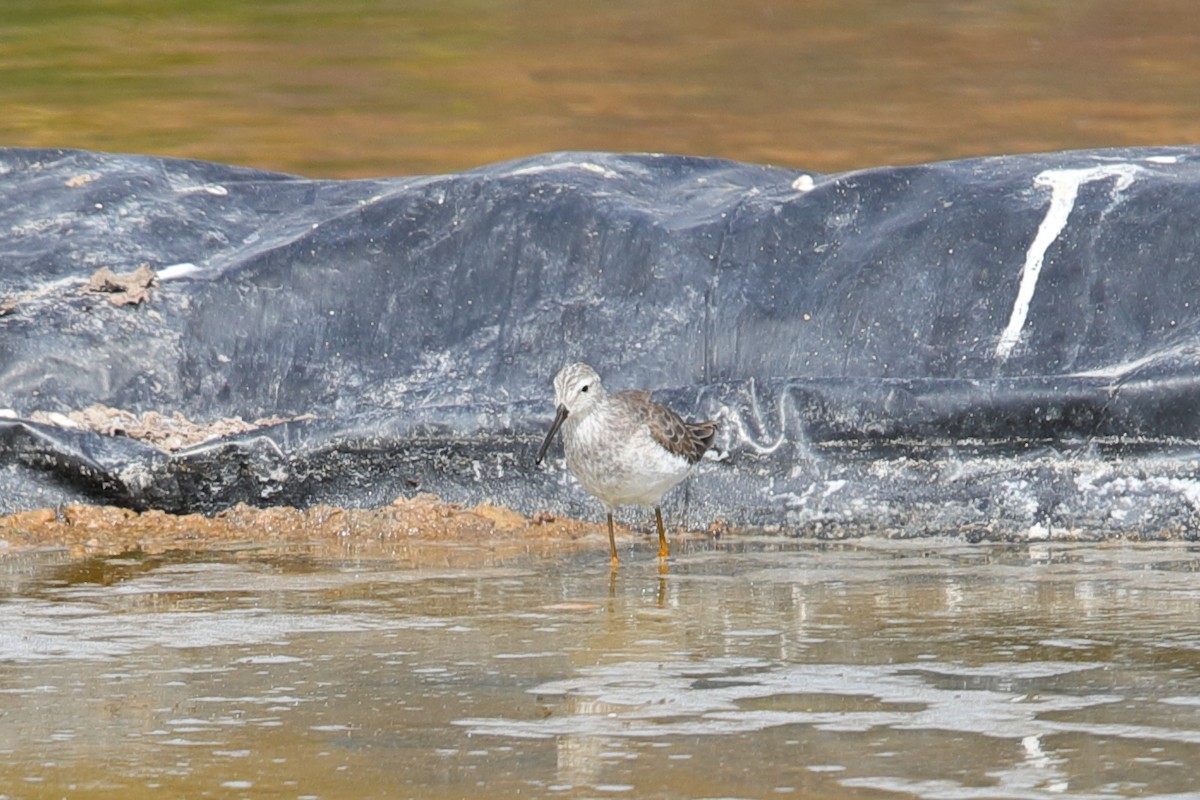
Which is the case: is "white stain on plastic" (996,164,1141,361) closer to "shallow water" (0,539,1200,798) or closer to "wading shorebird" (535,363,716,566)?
"shallow water" (0,539,1200,798)

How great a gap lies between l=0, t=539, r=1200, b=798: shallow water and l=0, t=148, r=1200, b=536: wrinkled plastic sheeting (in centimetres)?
52

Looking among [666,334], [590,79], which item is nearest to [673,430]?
[666,334]

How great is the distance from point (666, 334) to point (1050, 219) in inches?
58.5

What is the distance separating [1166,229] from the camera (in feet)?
20.8

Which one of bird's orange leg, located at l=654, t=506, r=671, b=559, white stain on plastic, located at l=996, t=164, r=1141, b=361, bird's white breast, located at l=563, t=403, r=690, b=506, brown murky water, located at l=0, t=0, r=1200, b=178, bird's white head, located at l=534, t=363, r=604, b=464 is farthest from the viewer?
brown murky water, located at l=0, t=0, r=1200, b=178

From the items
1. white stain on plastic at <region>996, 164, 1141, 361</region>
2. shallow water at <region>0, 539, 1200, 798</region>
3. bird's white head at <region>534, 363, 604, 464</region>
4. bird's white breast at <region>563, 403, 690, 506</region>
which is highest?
white stain on plastic at <region>996, 164, 1141, 361</region>

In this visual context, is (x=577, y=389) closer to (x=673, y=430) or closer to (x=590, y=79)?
(x=673, y=430)

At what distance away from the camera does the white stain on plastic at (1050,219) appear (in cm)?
636

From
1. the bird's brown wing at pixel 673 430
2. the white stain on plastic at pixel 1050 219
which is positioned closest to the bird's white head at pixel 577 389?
the bird's brown wing at pixel 673 430

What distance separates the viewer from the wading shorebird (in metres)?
5.66

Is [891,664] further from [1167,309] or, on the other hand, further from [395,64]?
[395,64]

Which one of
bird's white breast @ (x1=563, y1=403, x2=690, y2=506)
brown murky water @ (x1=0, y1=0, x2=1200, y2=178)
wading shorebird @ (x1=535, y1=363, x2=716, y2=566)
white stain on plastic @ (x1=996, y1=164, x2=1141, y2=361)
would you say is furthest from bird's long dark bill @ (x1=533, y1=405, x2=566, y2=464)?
brown murky water @ (x1=0, y1=0, x2=1200, y2=178)

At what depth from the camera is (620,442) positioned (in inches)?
222

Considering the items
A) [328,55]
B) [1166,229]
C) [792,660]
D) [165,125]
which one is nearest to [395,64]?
[328,55]
